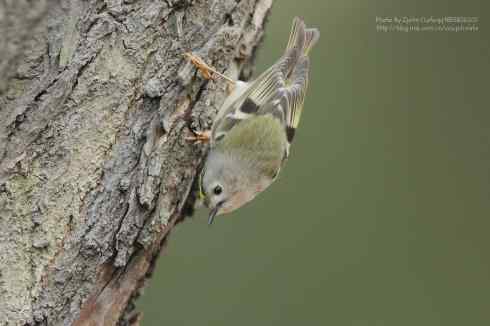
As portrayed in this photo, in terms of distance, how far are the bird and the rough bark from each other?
1.45ft

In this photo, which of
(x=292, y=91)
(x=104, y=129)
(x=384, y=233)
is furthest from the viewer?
(x=384, y=233)

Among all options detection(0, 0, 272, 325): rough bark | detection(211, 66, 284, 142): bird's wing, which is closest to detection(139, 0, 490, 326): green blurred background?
detection(211, 66, 284, 142): bird's wing

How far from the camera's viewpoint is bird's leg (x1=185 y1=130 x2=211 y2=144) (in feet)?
8.32

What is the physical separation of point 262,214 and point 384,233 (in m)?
0.92

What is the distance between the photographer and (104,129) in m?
2.21

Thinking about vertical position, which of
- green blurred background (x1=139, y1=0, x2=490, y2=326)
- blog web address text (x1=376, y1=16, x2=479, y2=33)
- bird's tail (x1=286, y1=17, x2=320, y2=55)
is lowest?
green blurred background (x1=139, y1=0, x2=490, y2=326)

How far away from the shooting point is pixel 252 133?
A: 3207 millimetres

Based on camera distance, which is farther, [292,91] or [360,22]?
[360,22]

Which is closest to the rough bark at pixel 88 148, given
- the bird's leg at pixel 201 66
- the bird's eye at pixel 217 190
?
the bird's leg at pixel 201 66

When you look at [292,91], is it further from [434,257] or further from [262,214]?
[434,257]

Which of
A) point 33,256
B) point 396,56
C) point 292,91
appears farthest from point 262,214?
point 33,256

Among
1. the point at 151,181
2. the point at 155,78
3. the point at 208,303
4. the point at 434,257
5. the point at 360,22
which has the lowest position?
the point at 208,303

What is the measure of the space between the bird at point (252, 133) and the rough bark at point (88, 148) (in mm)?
440

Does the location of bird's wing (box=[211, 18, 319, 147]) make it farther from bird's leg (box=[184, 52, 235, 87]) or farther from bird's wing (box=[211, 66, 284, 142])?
bird's leg (box=[184, 52, 235, 87])
